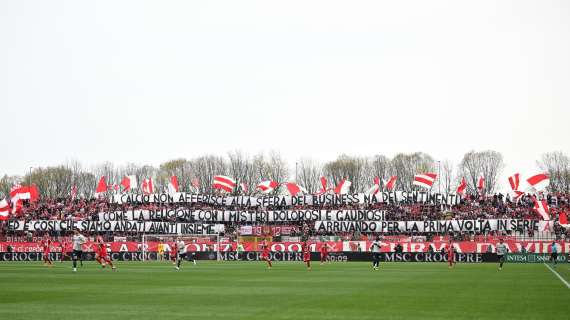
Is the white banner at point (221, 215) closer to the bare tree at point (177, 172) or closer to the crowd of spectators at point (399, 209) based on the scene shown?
the crowd of spectators at point (399, 209)

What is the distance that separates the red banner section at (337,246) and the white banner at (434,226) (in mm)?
6497

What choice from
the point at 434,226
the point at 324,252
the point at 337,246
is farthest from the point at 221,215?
the point at 324,252

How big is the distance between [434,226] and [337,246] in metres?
13.1

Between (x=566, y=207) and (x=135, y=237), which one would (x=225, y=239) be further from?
(x=566, y=207)

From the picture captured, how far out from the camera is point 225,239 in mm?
81750

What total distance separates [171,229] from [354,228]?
2119 centimetres

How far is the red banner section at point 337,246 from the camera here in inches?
2844

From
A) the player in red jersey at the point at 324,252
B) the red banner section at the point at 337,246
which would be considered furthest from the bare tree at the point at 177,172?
the player in red jersey at the point at 324,252

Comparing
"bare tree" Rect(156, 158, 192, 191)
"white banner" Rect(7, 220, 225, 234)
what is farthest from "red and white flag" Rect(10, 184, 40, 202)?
"bare tree" Rect(156, 158, 192, 191)

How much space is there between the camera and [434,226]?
280ft

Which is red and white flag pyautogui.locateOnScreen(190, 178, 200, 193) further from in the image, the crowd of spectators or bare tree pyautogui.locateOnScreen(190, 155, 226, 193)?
the crowd of spectators

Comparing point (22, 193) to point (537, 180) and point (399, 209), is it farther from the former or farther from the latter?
point (537, 180)

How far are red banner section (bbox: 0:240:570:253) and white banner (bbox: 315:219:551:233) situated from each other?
21.3ft

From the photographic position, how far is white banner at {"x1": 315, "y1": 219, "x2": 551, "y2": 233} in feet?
264
